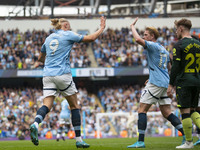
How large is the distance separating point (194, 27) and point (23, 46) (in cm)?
1644

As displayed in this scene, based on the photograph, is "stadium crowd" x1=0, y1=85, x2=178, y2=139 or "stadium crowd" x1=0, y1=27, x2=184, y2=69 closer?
"stadium crowd" x1=0, y1=85, x2=178, y2=139

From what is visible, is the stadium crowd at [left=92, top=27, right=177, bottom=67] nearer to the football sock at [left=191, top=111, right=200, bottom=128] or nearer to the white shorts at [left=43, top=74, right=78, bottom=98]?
the football sock at [left=191, top=111, right=200, bottom=128]

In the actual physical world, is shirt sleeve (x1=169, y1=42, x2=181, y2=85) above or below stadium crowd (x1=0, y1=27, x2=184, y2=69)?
above

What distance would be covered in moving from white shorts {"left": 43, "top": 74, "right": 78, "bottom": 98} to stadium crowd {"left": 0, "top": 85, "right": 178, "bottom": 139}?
Answer: 45.7ft

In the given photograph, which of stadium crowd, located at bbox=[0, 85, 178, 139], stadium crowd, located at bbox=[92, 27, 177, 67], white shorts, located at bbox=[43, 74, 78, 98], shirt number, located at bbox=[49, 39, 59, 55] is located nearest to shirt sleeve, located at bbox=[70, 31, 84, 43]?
shirt number, located at bbox=[49, 39, 59, 55]

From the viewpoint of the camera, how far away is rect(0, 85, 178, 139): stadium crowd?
24.5 m

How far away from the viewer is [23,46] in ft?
107

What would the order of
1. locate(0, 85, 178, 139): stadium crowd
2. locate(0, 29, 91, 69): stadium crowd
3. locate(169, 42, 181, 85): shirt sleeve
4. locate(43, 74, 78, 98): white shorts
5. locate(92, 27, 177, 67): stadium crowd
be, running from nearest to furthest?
1. locate(169, 42, 181, 85): shirt sleeve
2. locate(43, 74, 78, 98): white shorts
3. locate(0, 85, 178, 139): stadium crowd
4. locate(0, 29, 91, 69): stadium crowd
5. locate(92, 27, 177, 67): stadium crowd

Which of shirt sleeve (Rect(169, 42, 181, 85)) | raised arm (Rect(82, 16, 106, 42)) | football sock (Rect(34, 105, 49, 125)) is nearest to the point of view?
shirt sleeve (Rect(169, 42, 181, 85))

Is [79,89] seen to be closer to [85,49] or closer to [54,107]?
[85,49]

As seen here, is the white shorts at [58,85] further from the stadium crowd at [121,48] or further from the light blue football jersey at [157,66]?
the stadium crowd at [121,48]

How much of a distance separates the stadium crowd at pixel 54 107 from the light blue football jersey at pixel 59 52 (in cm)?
1399

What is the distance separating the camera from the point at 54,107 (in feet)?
90.4

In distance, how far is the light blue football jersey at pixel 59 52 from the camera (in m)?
7.86
